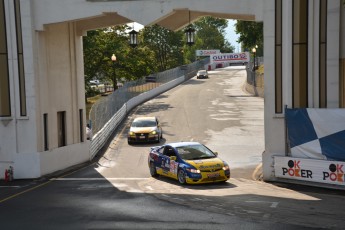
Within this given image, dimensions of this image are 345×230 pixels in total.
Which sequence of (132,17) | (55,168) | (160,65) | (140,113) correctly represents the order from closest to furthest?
(132,17) < (55,168) < (140,113) < (160,65)

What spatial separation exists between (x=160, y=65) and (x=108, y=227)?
84.3 metres

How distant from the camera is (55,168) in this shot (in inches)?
938

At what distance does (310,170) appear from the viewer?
18078 mm

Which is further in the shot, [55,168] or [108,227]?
[55,168]

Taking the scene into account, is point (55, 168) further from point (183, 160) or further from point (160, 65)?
point (160, 65)

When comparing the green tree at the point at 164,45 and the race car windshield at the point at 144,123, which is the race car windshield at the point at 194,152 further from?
the green tree at the point at 164,45

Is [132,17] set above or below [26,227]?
above

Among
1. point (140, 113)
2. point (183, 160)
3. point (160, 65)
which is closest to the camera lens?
point (183, 160)

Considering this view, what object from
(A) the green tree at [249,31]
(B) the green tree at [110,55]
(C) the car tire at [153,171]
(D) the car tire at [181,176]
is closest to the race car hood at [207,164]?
(D) the car tire at [181,176]

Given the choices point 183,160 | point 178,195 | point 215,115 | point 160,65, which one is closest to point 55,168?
point 183,160

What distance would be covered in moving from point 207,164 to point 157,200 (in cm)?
334

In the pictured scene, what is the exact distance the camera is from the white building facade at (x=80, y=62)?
18.6 m

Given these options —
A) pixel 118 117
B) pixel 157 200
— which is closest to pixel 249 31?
pixel 118 117

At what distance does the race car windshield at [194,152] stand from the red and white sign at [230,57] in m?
83.2
